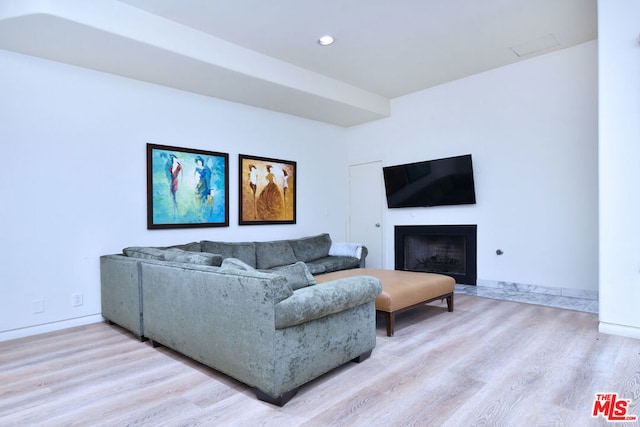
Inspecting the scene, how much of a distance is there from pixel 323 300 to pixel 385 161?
4373mm

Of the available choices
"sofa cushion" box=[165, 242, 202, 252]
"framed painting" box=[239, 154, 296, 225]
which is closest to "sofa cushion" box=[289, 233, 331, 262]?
"framed painting" box=[239, 154, 296, 225]

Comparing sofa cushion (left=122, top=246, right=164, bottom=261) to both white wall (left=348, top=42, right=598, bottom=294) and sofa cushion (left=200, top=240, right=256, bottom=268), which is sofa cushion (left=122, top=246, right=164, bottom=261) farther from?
white wall (left=348, top=42, right=598, bottom=294)

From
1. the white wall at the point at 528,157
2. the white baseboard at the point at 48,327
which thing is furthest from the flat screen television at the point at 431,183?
the white baseboard at the point at 48,327

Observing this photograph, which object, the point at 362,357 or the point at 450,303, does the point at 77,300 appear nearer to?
the point at 362,357

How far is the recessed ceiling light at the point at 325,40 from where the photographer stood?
394cm

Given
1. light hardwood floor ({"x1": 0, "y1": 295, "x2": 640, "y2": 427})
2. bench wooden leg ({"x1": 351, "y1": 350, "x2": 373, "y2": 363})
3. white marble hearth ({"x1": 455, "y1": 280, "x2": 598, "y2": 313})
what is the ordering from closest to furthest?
light hardwood floor ({"x1": 0, "y1": 295, "x2": 640, "y2": 427}) → bench wooden leg ({"x1": 351, "y1": 350, "x2": 373, "y2": 363}) → white marble hearth ({"x1": 455, "y1": 280, "x2": 598, "y2": 313})

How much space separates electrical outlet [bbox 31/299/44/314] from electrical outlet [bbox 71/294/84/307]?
0.83 ft

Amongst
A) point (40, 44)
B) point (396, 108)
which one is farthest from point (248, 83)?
point (396, 108)

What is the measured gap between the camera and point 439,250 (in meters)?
5.64

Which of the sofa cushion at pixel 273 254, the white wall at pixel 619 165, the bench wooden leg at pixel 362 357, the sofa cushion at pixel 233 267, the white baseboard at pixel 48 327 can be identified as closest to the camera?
the sofa cushion at pixel 233 267

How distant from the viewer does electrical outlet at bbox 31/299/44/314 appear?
3.41 m

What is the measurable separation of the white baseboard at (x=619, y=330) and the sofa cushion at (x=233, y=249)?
3715mm

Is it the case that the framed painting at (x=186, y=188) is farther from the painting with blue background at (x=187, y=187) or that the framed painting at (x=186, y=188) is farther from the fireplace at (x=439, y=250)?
the fireplace at (x=439, y=250)

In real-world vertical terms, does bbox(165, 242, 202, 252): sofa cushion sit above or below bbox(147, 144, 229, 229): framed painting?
below
